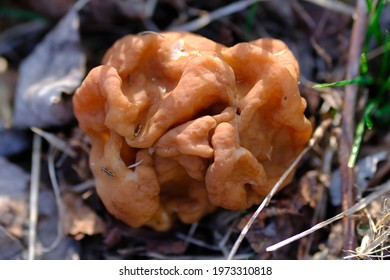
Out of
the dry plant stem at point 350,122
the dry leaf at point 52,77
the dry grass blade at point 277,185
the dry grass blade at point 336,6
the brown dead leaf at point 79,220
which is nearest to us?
the dry grass blade at point 277,185

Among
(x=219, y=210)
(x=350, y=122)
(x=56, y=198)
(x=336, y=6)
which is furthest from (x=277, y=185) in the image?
(x=336, y=6)

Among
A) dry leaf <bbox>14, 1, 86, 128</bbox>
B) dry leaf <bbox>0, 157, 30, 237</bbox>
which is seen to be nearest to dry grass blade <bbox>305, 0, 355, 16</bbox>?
dry leaf <bbox>14, 1, 86, 128</bbox>

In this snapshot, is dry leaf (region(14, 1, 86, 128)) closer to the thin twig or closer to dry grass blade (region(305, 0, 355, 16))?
the thin twig

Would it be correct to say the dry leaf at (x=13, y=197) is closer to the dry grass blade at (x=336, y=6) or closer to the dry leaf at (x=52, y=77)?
the dry leaf at (x=52, y=77)

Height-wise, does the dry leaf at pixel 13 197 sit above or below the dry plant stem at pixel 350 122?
below

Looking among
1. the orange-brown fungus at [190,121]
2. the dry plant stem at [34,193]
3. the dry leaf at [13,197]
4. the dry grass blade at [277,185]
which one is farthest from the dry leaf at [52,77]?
the dry grass blade at [277,185]
